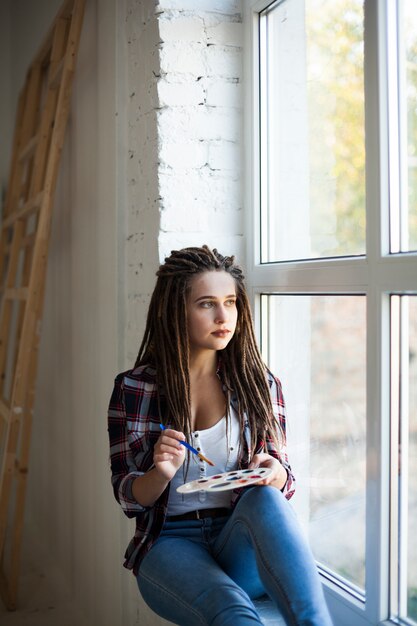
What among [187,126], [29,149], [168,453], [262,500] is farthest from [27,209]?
[262,500]

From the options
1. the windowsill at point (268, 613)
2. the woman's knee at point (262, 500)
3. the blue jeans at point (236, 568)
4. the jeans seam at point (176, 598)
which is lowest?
the windowsill at point (268, 613)

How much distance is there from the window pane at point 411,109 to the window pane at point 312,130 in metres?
0.13

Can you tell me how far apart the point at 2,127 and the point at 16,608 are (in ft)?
7.87

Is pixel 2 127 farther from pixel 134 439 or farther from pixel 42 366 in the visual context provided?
pixel 134 439

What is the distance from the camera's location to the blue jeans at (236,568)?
1.12 metres

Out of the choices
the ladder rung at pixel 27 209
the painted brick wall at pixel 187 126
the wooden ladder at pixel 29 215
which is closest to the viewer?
the painted brick wall at pixel 187 126

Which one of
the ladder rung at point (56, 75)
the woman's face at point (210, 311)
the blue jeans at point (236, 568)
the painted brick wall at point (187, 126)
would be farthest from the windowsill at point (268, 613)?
the ladder rung at point (56, 75)

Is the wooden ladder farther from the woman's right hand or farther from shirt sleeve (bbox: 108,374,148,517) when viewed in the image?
the woman's right hand

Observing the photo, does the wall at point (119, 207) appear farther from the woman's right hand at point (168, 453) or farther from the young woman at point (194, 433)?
the woman's right hand at point (168, 453)

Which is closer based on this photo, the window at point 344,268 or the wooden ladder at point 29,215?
the window at point 344,268

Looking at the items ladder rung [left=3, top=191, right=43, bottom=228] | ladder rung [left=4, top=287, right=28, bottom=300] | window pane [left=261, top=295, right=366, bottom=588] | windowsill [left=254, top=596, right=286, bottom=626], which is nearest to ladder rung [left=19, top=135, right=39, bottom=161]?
ladder rung [left=3, top=191, right=43, bottom=228]

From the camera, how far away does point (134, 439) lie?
140 cm

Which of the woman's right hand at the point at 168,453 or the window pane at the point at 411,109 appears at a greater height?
the window pane at the point at 411,109

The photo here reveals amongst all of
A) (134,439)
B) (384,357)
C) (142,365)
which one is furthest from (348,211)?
(134,439)
